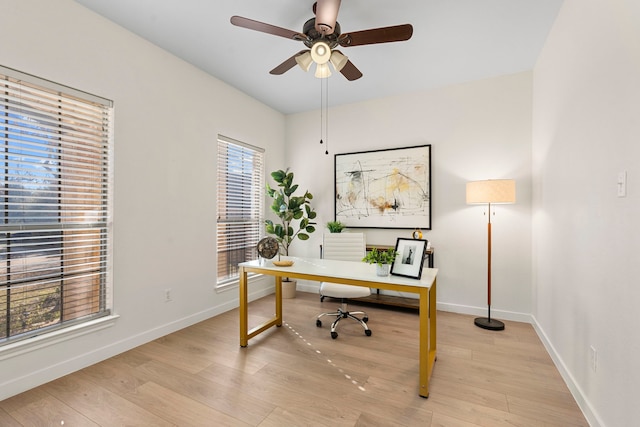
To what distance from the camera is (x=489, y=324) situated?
310 cm

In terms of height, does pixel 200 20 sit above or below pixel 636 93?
above

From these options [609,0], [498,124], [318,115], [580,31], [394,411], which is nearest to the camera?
[609,0]

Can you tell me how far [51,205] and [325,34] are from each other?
2.33 m

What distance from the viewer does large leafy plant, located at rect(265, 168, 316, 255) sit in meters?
4.08

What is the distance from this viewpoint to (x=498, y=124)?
3.37 meters

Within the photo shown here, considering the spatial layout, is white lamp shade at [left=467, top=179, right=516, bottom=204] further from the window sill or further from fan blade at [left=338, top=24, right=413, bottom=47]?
the window sill

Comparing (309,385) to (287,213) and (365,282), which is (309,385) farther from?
(287,213)

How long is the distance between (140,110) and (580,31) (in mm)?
3468

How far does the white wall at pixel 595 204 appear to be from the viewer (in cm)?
132

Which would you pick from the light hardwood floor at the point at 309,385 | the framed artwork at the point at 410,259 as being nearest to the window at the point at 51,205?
the light hardwood floor at the point at 309,385

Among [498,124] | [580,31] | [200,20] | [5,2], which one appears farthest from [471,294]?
[5,2]

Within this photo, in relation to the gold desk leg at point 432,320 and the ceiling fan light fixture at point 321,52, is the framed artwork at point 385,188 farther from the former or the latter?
the ceiling fan light fixture at point 321,52

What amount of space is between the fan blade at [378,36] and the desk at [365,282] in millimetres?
1663

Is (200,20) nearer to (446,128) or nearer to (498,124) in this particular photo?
(446,128)
